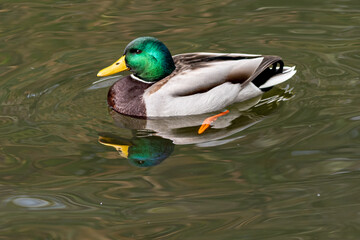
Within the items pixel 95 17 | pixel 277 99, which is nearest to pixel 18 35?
pixel 95 17

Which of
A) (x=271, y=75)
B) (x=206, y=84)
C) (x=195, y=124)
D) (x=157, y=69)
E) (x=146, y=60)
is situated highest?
(x=146, y=60)

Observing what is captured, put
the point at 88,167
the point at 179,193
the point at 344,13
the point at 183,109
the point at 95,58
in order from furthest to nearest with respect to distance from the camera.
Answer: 1. the point at 344,13
2. the point at 95,58
3. the point at 183,109
4. the point at 88,167
5. the point at 179,193

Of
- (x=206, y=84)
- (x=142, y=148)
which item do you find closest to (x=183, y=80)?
(x=206, y=84)

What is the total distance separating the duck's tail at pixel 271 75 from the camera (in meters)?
7.97

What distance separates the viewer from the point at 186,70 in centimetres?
775

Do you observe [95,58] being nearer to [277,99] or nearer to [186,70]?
[186,70]

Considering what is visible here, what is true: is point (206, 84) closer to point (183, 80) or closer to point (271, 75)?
point (183, 80)

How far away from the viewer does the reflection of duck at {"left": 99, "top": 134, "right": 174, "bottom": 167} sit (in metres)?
6.64

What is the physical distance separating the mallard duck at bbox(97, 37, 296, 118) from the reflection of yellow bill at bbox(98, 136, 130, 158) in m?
0.74

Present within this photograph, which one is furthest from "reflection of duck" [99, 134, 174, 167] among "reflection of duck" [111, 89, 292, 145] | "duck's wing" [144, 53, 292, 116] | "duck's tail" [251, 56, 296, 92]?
"duck's tail" [251, 56, 296, 92]

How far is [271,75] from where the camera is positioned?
812cm

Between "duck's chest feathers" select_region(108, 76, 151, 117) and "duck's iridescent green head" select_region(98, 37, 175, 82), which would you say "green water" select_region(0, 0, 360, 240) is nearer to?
"duck's chest feathers" select_region(108, 76, 151, 117)

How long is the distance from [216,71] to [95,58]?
2.15m

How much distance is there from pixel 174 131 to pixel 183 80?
2.06 feet
